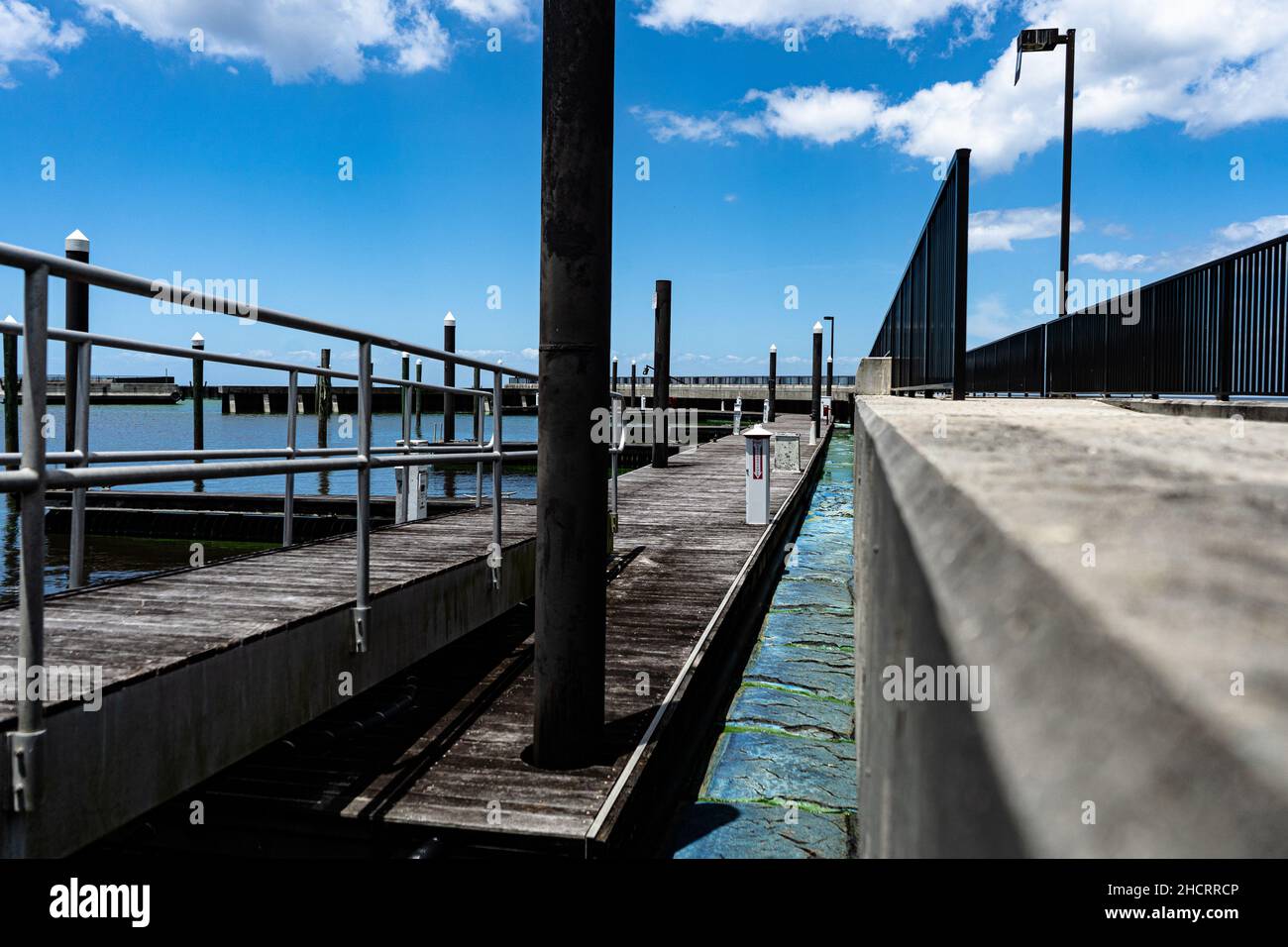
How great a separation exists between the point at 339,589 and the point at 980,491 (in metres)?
4.09

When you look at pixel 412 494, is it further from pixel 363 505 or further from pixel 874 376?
pixel 874 376

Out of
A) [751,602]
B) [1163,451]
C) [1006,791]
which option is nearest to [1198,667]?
[1006,791]

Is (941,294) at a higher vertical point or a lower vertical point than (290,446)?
higher

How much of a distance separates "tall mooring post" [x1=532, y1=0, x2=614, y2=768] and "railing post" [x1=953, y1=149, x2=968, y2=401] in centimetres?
394

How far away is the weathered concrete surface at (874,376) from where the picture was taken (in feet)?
57.7

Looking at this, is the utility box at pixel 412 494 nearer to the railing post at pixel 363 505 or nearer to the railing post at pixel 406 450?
the railing post at pixel 406 450

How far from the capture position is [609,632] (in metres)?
6.06

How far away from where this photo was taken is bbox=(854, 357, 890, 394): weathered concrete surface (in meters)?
17.6

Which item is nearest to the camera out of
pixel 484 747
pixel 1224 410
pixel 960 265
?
pixel 484 747

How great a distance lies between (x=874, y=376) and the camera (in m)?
20.2

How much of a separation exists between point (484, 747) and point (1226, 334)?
22.7ft

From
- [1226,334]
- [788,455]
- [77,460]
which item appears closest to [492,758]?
[77,460]

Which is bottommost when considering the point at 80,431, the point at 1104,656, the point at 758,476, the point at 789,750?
the point at 789,750

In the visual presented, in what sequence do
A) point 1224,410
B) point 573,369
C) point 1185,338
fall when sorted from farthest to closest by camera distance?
1. point 1185,338
2. point 1224,410
3. point 573,369
